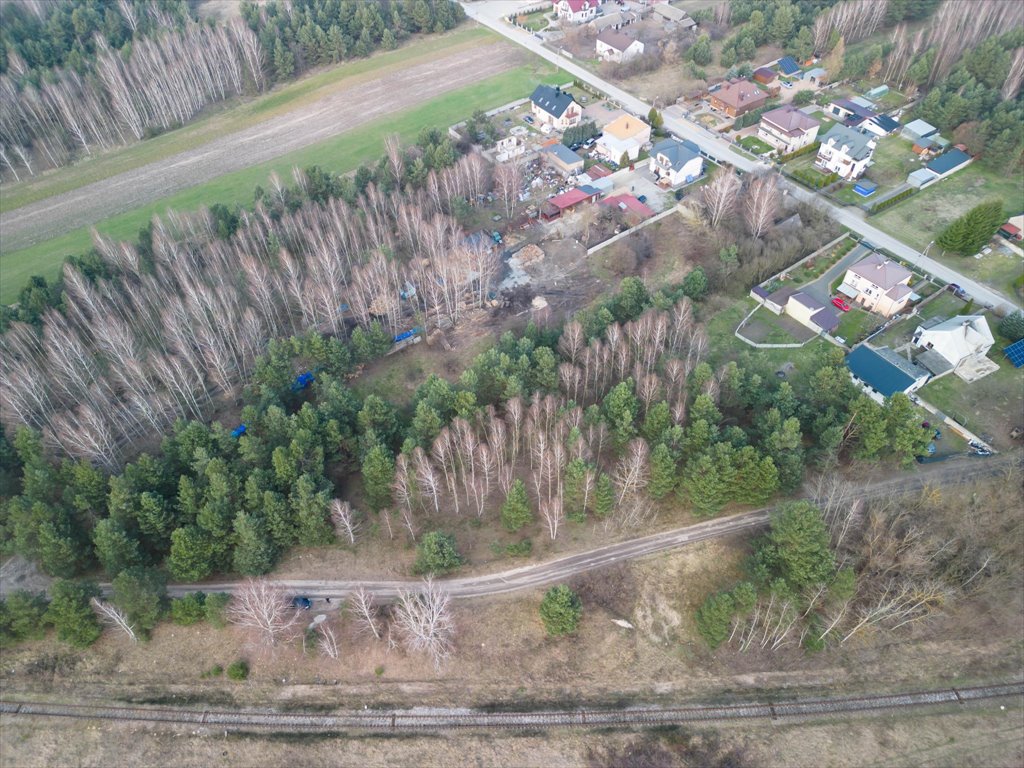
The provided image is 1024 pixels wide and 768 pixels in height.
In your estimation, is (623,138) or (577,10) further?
(577,10)

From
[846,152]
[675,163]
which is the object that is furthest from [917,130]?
[675,163]

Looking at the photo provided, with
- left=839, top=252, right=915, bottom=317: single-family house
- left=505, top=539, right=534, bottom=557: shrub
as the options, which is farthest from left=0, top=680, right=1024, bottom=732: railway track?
left=839, top=252, right=915, bottom=317: single-family house

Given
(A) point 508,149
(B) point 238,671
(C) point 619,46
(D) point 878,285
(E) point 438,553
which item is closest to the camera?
(B) point 238,671

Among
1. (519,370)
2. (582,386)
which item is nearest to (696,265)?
(582,386)

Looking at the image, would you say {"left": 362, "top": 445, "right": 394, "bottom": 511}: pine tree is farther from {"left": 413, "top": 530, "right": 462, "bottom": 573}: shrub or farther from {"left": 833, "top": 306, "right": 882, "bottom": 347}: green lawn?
{"left": 833, "top": 306, "right": 882, "bottom": 347}: green lawn

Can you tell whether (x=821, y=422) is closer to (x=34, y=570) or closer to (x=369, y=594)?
(x=369, y=594)

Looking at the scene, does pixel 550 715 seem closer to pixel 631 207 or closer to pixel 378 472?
pixel 378 472

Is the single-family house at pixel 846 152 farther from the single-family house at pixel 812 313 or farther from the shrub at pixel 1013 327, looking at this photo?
the shrub at pixel 1013 327
